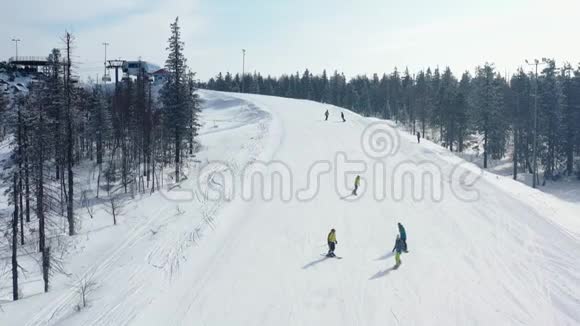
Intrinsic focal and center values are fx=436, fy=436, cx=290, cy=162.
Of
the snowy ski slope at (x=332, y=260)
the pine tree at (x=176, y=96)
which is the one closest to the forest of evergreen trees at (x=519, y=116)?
the snowy ski slope at (x=332, y=260)

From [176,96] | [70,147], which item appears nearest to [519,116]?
[176,96]

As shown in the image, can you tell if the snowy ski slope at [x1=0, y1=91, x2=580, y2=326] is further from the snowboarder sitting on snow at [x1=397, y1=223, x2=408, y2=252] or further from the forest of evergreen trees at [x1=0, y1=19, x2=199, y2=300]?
A: the forest of evergreen trees at [x1=0, y1=19, x2=199, y2=300]

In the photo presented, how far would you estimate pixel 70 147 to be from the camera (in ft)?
94.7

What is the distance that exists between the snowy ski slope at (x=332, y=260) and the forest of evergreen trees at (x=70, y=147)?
3630 mm

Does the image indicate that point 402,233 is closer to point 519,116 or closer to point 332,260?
point 332,260

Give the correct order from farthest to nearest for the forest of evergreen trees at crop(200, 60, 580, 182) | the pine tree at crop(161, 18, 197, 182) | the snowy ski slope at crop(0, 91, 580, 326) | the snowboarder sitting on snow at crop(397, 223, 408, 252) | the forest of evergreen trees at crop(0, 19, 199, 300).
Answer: the forest of evergreen trees at crop(200, 60, 580, 182) → the pine tree at crop(161, 18, 197, 182) → the forest of evergreen trees at crop(0, 19, 199, 300) → the snowboarder sitting on snow at crop(397, 223, 408, 252) → the snowy ski slope at crop(0, 91, 580, 326)

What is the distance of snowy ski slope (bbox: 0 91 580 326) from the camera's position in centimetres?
1491

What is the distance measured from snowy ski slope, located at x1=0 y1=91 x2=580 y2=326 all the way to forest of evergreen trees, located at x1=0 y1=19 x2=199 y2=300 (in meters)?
3.63

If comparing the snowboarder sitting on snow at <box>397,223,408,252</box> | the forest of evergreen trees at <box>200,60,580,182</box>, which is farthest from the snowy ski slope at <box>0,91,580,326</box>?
the forest of evergreen trees at <box>200,60,580,182</box>

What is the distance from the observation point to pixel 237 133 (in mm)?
53906

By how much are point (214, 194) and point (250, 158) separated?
8.96 meters

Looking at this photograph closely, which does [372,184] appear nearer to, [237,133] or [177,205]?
[177,205]

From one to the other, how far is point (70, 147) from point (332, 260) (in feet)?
65.0

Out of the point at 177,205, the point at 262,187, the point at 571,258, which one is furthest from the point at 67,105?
the point at 571,258
